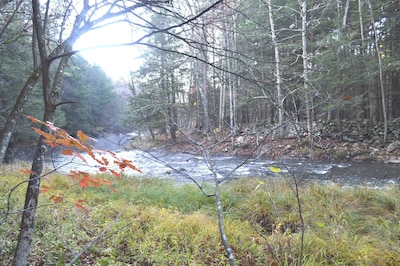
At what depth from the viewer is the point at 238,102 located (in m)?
15.8

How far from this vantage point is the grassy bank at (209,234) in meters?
2.34

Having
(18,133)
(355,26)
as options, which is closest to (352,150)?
(355,26)

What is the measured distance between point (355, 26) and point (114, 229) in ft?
48.1

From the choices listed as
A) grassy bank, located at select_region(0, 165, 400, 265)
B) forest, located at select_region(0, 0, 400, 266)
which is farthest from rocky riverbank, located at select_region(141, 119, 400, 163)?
grassy bank, located at select_region(0, 165, 400, 265)

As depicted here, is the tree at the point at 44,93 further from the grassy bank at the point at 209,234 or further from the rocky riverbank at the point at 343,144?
the rocky riverbank at the point at 343,144

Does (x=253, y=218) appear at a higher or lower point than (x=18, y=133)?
lower

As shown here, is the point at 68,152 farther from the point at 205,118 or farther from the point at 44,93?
the point at 205,118

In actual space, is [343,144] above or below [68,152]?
below

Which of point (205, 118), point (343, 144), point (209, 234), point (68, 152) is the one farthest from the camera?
point (343, 144)

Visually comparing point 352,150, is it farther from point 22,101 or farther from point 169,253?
point 22,101

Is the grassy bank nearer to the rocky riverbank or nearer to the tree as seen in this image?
the tree

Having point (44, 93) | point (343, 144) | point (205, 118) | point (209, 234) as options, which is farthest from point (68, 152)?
point (343, 144)

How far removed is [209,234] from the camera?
280 cm

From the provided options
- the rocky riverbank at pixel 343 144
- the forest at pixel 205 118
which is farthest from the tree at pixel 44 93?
the rocky riverbank at pixel 343 144
